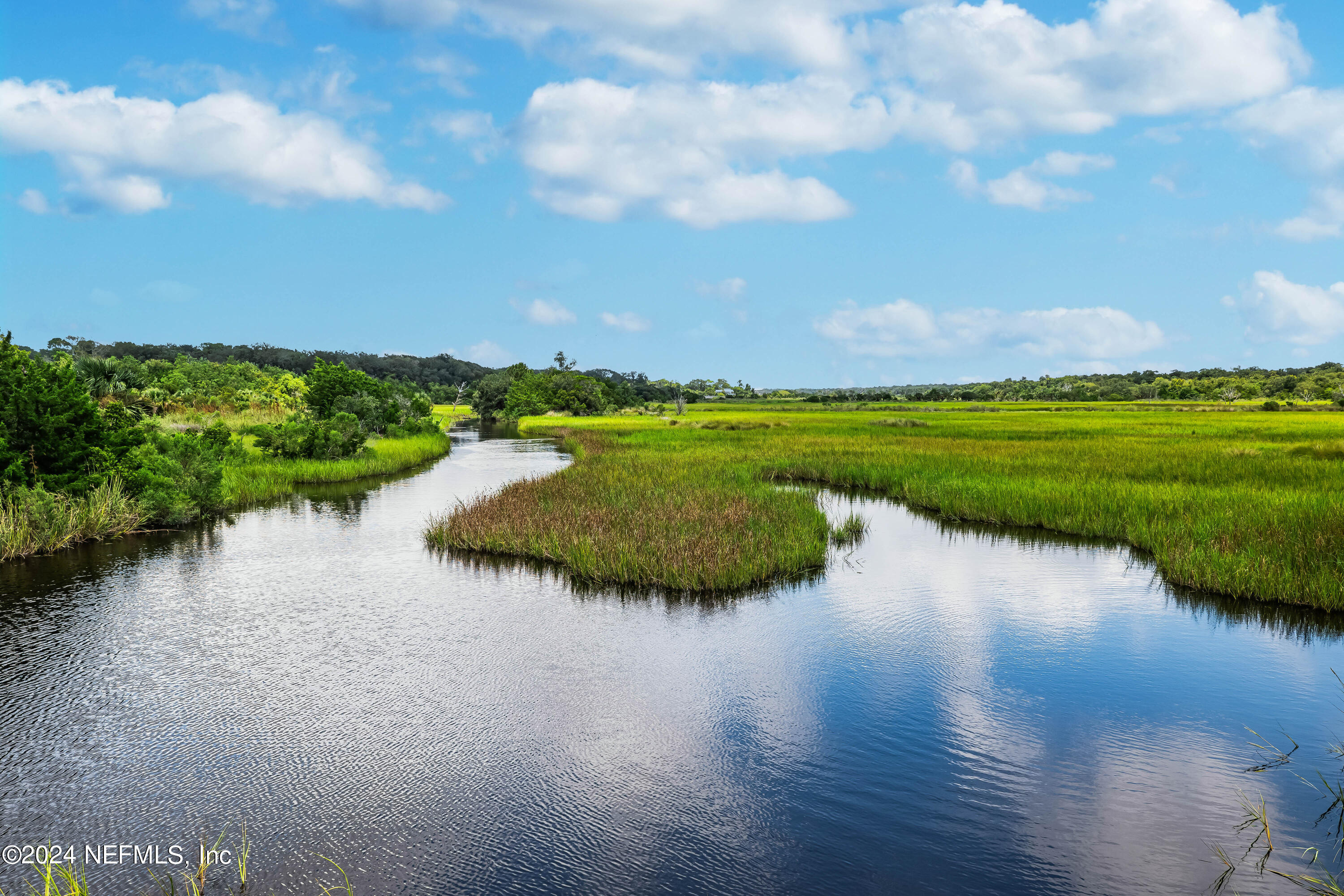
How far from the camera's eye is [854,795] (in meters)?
6.08

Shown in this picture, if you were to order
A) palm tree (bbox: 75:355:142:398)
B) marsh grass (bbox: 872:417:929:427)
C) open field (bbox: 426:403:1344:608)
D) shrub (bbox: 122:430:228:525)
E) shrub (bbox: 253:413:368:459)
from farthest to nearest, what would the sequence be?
marsh grass (bbox: 872:417:929:427) < palm tree (bbox: 75:355:142:398) < shrub (bbox: 253:413:368:459) < shrub (bbox: 122:430:228:525) < open field (bbox: 426:403:1344:608)

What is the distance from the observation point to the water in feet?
17.5

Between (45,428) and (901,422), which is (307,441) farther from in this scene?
(901,422)

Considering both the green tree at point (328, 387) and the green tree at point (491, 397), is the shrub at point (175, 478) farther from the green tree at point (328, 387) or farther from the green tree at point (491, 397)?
the green tree at point (491, 397)

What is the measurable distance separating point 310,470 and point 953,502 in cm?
2301

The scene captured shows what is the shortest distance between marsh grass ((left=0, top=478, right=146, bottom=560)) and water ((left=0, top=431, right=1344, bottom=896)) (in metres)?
1.18

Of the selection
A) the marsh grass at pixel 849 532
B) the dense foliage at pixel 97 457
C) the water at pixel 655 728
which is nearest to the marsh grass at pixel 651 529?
the marsh grass at pixel 849 532

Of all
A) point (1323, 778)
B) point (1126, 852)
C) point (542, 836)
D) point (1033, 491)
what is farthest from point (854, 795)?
point (1033, 491)

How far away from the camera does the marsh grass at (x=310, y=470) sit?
23.0 metres

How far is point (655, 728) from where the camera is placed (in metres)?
7.26

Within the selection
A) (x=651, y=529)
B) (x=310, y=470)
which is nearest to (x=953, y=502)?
(x=651, y=529)

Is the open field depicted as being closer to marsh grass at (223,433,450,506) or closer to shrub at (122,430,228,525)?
shrub at (122,430,228,525)

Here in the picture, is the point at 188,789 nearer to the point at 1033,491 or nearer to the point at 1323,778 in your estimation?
the point at 1323,778

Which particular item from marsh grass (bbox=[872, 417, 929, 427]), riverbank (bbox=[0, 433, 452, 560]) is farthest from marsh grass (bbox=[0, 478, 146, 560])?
marsh grass (bbox=[872, 417, 929, 427])
